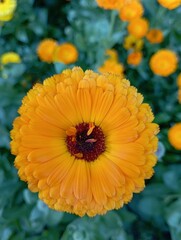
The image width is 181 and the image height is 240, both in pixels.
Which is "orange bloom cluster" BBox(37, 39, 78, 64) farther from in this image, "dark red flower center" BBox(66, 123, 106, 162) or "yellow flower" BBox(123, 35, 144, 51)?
"dark red flower center" BBox(66, 123, 106, 162)

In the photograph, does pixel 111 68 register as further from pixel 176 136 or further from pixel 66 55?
pixel 176 136

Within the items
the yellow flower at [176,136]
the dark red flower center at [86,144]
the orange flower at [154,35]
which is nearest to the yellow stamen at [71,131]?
the dark red flower center at [86,144]

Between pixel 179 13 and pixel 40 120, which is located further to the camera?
pixel 179 13

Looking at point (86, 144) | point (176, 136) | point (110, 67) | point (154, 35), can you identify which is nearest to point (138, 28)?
point (154, 35)

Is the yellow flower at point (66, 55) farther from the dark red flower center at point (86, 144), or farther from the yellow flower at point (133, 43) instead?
the dark red flower center at point (86, 144)

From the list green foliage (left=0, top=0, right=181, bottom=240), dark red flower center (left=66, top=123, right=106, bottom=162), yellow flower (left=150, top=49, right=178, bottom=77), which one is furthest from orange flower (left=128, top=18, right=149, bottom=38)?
dark red flower center (left=66, top=123, right=106, bottom=162)

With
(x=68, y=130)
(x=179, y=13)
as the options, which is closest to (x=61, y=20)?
(x=179, y=13)

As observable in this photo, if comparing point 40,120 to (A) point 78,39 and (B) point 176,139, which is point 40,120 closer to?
(B) point 176,139
